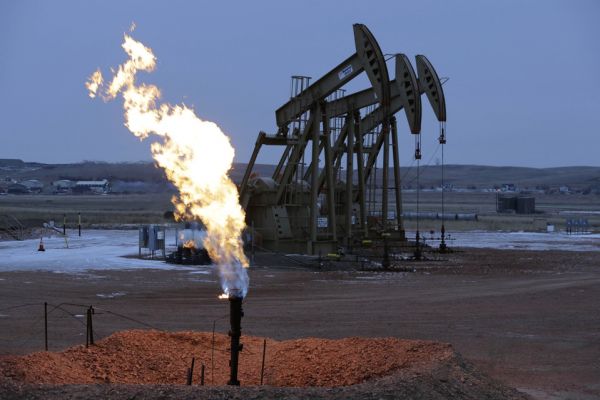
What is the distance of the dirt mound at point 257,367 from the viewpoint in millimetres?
10758

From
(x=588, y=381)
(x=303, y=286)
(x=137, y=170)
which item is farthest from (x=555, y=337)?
(x=137, y=170)

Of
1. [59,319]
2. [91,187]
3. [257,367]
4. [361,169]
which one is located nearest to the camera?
[257,367]

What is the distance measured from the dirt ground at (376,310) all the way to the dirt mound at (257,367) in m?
1.79

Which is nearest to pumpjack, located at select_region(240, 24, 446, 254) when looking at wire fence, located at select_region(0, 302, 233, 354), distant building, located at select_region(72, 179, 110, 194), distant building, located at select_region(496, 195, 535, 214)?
wire fence, located at select_region(0, 302, 233, 354)

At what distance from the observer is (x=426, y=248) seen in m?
48.8

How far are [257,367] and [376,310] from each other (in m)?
8.72

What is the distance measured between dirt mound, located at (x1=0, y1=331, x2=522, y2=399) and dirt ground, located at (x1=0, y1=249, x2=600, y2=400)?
179 centimetres

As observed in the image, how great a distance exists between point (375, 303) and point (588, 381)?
33.7 ft

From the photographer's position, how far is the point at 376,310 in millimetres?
22562

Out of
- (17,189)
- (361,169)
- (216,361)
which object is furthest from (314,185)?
(17,189)

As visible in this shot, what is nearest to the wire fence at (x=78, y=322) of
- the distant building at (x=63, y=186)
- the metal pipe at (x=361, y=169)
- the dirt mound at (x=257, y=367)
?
the dirt mound at (x=257, y=367)

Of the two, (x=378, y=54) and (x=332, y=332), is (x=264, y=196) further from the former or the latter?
(x=332, y=332)

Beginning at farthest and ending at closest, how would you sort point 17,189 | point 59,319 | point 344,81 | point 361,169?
point 17,189 → point 361,169 → point 344,81 → point 59,319

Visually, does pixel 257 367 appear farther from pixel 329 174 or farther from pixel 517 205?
pixel 517 205
